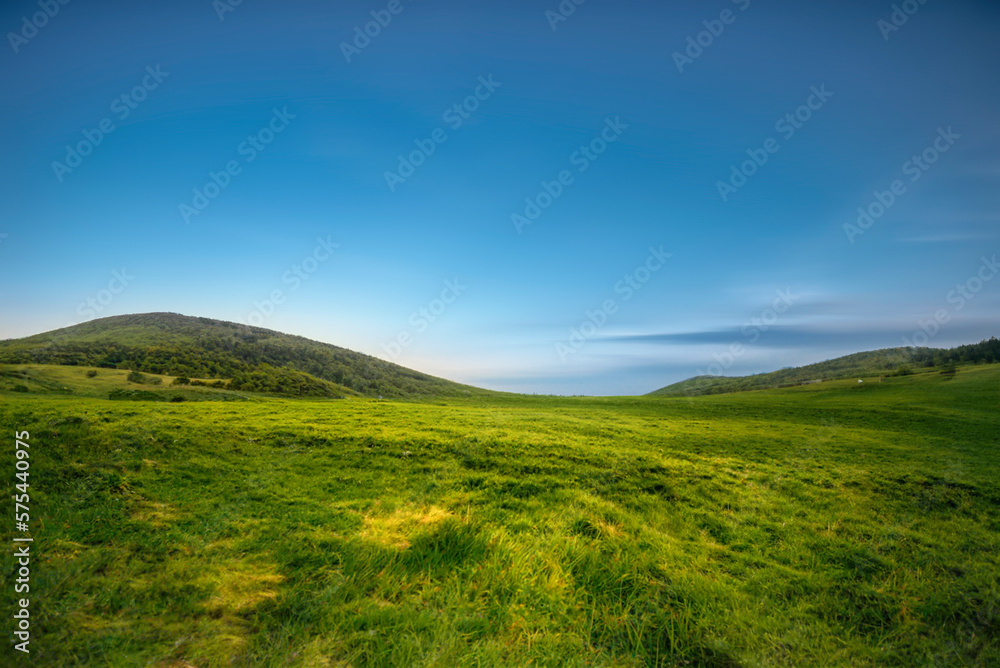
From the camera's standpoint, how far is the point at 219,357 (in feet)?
292

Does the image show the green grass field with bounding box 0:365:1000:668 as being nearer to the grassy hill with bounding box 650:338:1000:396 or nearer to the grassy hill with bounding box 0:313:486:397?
the grassy hill with bounding box 0:313:486:397

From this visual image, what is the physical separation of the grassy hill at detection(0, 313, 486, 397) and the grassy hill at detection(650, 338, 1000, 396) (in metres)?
97.0

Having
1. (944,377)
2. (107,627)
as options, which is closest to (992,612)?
(107,627)

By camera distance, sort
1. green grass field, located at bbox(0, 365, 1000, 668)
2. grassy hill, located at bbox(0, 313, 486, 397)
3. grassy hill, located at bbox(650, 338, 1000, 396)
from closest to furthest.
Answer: green grass field, located at bbox(0, 365, 1000, 668), grassy hill, located at bbox(0, 313, 486, 397), grassy hill, located at bbox(650, 338, 1000, 396)

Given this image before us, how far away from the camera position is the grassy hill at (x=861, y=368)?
9095cm

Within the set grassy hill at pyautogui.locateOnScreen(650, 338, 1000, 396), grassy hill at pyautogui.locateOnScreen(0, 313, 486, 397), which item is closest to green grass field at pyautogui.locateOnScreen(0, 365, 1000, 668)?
grassy hill at pyautogui.locateOnScreen(0, 313, 486, 397)

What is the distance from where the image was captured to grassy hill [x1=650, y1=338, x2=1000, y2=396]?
90950mm

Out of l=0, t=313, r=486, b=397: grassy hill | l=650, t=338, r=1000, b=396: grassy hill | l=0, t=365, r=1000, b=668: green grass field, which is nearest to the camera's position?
l=0, t=365, r=1000, b=668: green grass field

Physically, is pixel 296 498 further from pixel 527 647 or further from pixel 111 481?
pixel 527 647

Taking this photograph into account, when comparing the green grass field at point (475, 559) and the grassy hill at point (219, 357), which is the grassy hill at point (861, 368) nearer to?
the grassy hill at point (219, 357)

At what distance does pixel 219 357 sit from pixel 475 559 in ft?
354

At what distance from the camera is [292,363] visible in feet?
400

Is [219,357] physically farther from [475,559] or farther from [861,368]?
[861,368]

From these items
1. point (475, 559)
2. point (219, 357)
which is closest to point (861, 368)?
point (475, 559)
